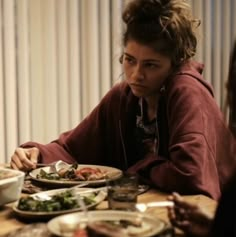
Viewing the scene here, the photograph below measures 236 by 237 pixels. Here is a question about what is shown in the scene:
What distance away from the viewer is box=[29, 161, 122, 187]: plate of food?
1588mm

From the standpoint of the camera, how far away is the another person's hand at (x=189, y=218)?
1.12m

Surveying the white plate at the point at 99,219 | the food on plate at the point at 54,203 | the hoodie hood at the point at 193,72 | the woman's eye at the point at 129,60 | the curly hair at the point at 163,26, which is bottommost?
the food on plate at the point at 54,203

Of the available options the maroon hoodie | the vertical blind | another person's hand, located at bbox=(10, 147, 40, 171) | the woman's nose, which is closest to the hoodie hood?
A: the maroon hoodie

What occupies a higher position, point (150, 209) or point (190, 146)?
point (190, 146)

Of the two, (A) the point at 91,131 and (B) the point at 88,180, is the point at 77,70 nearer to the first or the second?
(A) the point at 91,131

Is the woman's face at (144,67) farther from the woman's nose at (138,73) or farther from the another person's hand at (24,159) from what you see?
the another person's hand at (24,159)

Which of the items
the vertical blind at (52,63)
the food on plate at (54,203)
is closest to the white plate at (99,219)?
the food on plate at (54,203)

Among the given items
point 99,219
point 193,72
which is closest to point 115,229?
point 99,219

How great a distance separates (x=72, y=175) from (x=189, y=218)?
23.5 inches

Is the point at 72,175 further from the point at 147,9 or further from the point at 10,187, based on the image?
the point at 147,9

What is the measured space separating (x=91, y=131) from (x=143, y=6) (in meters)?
0.54

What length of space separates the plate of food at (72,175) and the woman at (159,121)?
0.24 ft

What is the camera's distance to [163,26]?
5.87 ft

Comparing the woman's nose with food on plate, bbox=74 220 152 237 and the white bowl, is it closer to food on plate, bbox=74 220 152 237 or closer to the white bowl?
the white bowl
